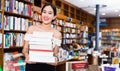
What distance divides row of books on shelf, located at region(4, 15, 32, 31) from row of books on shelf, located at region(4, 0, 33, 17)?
153 millimetres

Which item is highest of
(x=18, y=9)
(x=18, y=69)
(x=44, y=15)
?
(x=18, y=9)

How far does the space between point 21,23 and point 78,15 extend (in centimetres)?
776

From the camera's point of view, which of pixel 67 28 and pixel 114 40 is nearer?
pixel 67 28

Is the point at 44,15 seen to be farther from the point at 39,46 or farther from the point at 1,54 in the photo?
the point at 1,54

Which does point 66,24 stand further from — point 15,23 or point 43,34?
point 43,34

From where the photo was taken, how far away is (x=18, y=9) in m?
4.82

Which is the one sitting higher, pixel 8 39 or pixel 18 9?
pixel 18 9

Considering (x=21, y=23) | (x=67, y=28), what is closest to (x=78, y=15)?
(x=67, y=28)

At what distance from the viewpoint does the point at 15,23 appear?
15.3 feet

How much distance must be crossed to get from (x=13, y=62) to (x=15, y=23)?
2.62ft

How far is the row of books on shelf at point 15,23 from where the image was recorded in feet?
14.4

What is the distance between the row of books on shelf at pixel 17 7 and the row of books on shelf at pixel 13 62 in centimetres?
89

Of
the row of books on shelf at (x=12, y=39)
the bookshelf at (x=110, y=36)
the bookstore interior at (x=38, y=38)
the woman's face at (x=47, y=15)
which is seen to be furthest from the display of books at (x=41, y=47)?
the bookshelf at (x=110, y=36)

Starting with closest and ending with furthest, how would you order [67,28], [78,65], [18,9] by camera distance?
[78,65]
[18,9]
[67,28]
